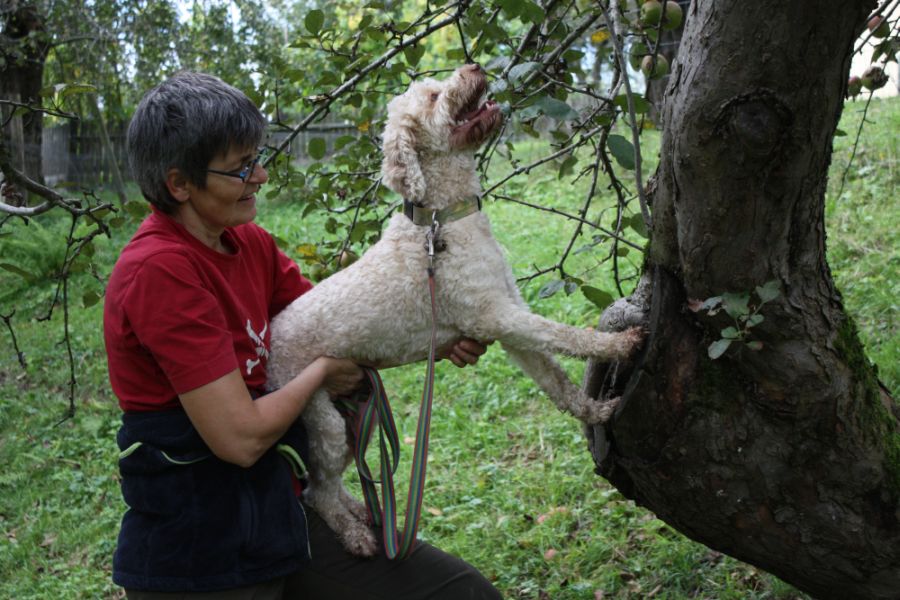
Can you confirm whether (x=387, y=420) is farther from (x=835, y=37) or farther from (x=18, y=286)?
(x=18, y=286)

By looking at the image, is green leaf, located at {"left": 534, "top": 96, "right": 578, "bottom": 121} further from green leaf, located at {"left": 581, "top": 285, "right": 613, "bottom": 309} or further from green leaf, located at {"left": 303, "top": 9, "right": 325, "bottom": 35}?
green leaf, located at {"left": 303, "top": 9, "right": 325, "bottom": 35}

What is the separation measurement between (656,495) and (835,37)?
1.32m

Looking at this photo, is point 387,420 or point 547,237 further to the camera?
point 547,237

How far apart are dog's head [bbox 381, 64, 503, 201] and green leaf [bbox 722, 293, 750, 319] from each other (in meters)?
1.06

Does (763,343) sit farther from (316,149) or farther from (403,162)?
(316,149)

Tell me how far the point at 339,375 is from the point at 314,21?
4.22ft

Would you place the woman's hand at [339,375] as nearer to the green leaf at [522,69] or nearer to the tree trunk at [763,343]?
the tree trunk at [763,343]

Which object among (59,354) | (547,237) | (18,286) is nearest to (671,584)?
(547,237)

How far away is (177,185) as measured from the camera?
205cm

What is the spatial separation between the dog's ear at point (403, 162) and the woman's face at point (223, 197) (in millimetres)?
537

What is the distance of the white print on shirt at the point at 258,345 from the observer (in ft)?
7.20

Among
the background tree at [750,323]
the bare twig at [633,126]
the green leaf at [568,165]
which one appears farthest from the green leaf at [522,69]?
the green leaf at [568,165]

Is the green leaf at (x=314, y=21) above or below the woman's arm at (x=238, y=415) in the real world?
above

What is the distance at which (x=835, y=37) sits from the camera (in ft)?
5.22
